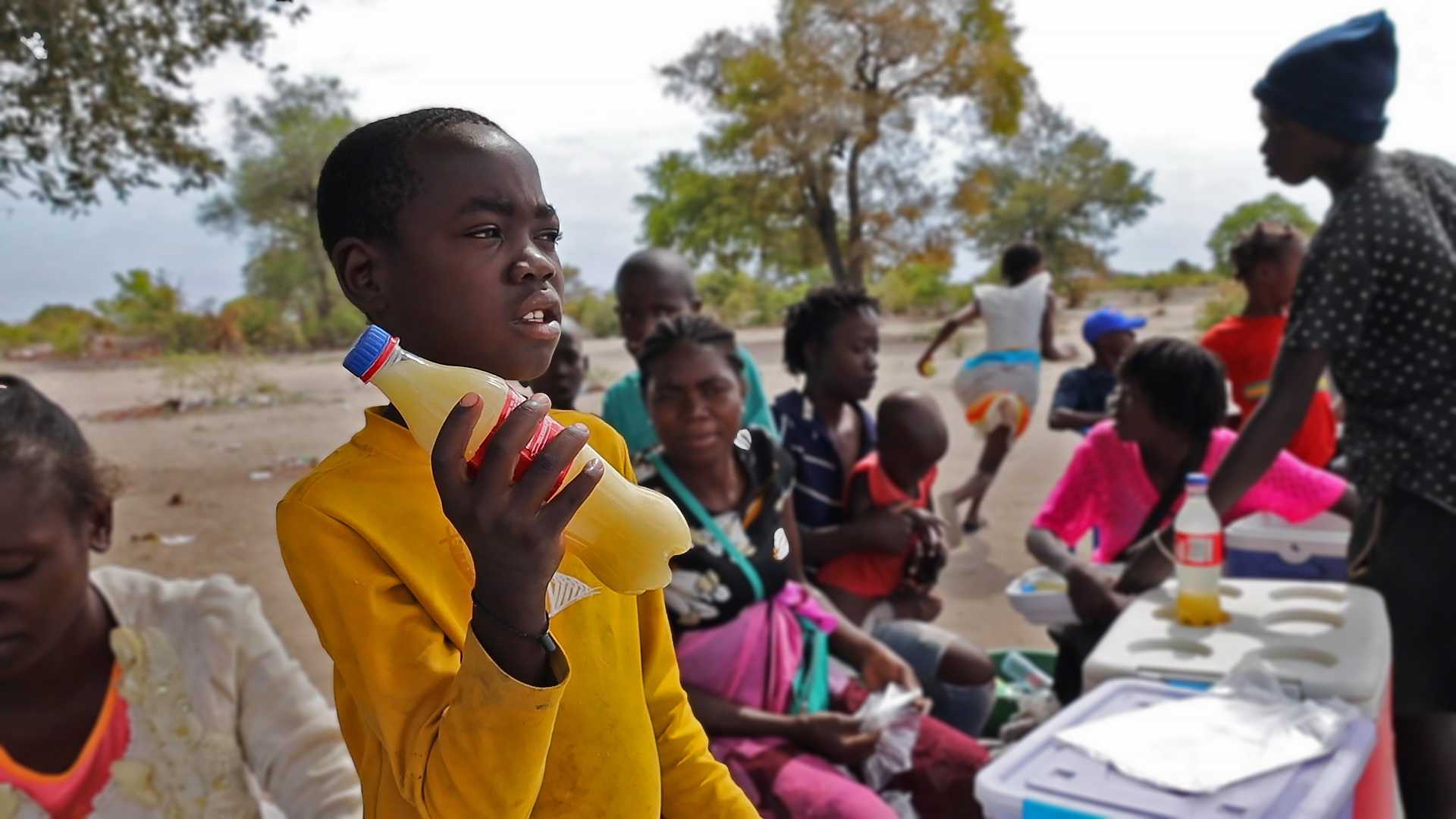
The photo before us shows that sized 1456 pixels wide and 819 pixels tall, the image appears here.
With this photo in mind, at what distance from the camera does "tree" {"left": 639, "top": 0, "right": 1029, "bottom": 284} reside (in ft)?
57.3

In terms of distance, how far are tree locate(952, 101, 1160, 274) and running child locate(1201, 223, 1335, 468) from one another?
22624mm

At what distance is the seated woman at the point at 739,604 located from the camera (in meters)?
1.96

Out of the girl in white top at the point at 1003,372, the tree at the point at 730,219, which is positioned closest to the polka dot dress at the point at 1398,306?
the girl in white top at the point at 1003,372

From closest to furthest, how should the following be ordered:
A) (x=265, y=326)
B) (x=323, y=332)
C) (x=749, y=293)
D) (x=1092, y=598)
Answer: (x=1092, y=598)
(x=323, y=332)
(x=265, y=326)
(x=749, y=293)

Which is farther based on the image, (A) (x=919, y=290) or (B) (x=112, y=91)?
(A) (x=919, y=290)

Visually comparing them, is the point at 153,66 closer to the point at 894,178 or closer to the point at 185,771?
the point at 185,771

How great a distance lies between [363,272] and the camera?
0.75 metres

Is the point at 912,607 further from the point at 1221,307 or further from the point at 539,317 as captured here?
the point at 1221,307

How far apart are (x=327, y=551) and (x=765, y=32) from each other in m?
18.1

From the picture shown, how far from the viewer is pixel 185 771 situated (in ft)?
4.95

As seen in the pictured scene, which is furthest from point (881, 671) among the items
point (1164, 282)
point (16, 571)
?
point (1164, 282)

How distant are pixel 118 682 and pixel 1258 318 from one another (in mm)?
4200

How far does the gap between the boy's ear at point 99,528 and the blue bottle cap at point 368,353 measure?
1045mm

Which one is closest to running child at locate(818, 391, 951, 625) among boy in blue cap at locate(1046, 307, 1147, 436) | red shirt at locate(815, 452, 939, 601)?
red shirt at locate(815, 452, 939, 601)
